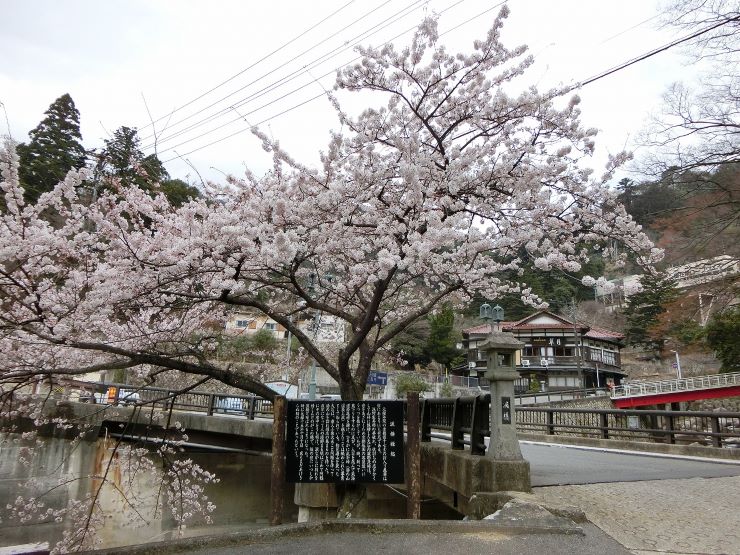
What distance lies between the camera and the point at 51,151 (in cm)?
1361

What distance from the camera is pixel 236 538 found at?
4.80m

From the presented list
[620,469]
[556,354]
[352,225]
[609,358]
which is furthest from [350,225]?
[609,358]

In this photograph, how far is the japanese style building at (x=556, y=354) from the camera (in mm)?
46531

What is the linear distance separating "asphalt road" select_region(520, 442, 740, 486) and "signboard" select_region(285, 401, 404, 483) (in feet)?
7.05

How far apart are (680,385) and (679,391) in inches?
57.9

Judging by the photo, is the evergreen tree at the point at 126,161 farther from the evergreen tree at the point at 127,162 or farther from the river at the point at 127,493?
the river at the point at 127,493

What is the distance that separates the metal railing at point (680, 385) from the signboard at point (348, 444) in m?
30.4

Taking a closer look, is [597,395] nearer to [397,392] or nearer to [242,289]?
[397,392]

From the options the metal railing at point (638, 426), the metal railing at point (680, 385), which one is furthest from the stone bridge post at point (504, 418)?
the metal railing at point (680, 385)

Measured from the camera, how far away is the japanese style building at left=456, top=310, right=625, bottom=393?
153 ft

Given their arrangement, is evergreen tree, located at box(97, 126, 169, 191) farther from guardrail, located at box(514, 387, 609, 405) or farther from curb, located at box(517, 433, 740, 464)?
guardrail, located at box(514, 387, 609, 405)

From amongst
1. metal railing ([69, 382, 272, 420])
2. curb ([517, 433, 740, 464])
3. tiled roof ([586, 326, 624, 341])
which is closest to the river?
metal railing ([69, 382, 272, 420])

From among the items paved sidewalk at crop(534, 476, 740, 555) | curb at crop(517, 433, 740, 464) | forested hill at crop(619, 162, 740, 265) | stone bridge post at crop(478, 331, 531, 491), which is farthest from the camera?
forested hill at crop(619, 162, 740, 265)

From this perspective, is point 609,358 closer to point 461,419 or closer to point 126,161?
point 461,419
